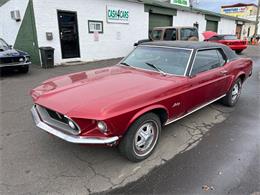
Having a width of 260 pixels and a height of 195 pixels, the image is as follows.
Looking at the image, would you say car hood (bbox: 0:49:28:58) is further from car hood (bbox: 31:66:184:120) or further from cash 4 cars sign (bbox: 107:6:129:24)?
cash 4 cars sign (bbox: 107:6:129:24)

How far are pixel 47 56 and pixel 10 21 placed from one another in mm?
4160

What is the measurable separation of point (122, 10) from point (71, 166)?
39.8 ft

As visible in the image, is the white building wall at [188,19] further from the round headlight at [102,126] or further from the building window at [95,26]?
the round headlight at [102,126]

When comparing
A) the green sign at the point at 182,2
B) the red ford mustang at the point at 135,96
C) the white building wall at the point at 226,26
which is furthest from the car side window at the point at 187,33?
the white building wall at the point at 226,26

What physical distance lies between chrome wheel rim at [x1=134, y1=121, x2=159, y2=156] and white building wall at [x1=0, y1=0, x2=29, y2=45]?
10046 mm

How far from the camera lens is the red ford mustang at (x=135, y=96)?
2.33 m

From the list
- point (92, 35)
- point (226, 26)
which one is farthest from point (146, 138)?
point (226, 26)

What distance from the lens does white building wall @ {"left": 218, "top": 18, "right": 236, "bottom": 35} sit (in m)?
25.7

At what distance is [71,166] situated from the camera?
2.72 meters

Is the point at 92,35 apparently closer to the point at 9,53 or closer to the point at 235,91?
the point at 9,53

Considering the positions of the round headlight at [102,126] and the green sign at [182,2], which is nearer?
the round headlight at [102,126]

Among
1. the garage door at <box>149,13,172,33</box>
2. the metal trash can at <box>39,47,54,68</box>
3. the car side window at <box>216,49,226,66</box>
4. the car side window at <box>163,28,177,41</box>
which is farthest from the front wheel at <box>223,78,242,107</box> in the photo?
the garage door at <box>149,13,172,33</box>

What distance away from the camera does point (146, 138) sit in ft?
9.37

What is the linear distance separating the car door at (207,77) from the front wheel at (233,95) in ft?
1.19
